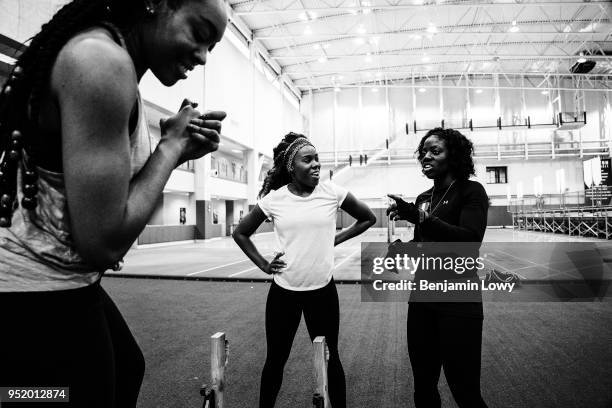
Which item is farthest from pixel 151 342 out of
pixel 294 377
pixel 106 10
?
pixel 106 10

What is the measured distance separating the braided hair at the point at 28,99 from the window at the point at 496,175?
29.5m

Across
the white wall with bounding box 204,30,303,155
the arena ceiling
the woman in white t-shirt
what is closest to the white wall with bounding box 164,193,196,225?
the white wall with bounding box 204,30,303,155

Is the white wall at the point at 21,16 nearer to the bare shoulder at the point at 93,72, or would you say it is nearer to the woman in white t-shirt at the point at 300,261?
the woman in white t-shirt at the point at 300,261

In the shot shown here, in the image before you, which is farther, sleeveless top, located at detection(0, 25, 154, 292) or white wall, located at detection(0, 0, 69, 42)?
white wall, located at detection(0, 0, 69, 42)

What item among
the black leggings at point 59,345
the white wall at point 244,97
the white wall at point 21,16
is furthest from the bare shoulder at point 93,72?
the white wall at point 244,97

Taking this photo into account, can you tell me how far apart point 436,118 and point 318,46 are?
10809 millimetres

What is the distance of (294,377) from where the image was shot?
9.76 ft

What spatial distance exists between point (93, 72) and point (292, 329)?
1745mm

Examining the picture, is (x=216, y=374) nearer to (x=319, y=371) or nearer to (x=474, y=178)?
(x=319, y=371)

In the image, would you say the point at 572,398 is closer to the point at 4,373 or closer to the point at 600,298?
the point at 4,373

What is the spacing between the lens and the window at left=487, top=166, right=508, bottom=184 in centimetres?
2689

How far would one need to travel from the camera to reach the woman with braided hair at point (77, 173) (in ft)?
2.20

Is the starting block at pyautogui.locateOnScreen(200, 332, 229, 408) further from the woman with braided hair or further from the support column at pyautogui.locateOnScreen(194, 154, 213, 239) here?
the support column at pyautogui.locateOnScreen(194, 154, 213, 239)

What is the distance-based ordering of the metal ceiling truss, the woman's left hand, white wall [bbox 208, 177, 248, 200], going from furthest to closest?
white wall [bbox 208, 177, 248, 200], the metal ceiling truss, the woman's left hand
